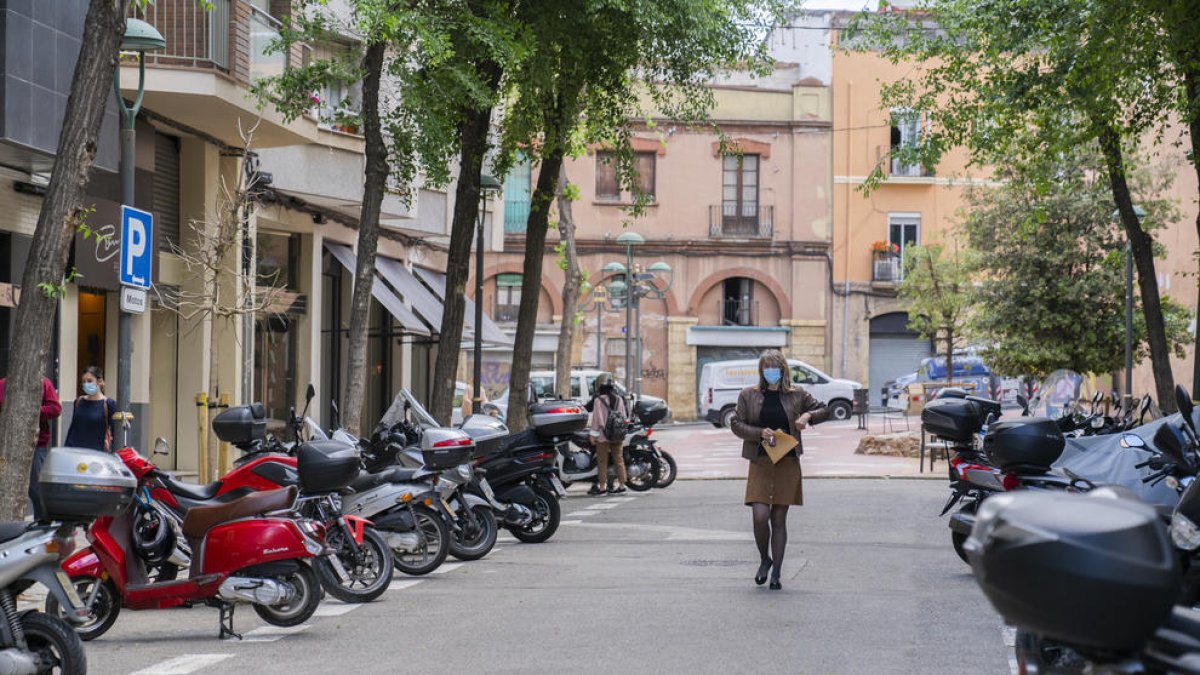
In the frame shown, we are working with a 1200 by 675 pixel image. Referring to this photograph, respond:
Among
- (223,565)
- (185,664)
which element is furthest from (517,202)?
(185,664)

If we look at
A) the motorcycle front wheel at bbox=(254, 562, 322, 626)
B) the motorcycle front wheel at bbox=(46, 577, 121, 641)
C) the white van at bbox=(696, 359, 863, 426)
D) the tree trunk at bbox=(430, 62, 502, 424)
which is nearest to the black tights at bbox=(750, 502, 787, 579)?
the motorcycle front wheel at bbox=(254, 562, 322, 626)

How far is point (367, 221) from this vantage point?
18.3 m

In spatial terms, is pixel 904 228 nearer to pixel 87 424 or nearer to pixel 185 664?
pixel 87 424

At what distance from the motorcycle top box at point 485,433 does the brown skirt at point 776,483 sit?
3379 millimetres

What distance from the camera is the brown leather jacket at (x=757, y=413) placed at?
12.4 metres

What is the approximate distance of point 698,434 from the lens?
45844 mm

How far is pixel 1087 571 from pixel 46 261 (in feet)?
29.5

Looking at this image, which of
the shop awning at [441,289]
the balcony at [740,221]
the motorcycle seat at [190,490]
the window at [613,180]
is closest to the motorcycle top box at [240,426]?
the motorcycle seat at [190,490]

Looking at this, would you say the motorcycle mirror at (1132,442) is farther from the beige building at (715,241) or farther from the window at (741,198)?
the window at (741,198)

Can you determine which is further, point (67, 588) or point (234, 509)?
point (234, 509)

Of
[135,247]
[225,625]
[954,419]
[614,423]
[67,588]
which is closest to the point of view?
[67,588]

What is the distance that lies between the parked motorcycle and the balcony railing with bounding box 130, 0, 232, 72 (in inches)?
502

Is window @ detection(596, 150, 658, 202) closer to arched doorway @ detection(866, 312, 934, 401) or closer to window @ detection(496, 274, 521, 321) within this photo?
window @ detection(496, 274, 521, 321)

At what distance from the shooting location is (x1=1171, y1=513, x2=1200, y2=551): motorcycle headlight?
24.9 ft
